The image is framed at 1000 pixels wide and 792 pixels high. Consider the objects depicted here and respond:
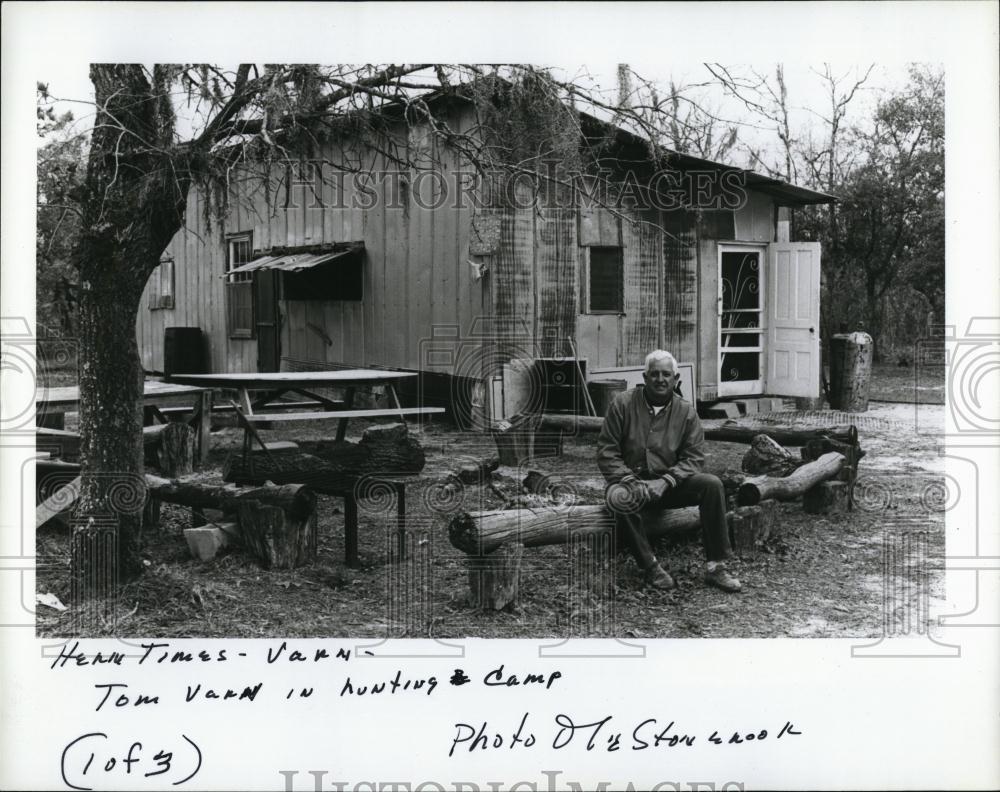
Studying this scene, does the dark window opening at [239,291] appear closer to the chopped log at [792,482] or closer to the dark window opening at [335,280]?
the dark window opening at [335,280]

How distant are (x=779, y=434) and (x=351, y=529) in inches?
166

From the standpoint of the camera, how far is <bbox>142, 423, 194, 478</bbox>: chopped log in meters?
8.67

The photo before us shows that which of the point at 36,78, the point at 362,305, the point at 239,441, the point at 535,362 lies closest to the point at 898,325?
the point at 535,362

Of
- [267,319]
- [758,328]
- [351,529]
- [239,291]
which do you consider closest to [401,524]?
[351,529]

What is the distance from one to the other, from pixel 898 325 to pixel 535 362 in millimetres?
3687

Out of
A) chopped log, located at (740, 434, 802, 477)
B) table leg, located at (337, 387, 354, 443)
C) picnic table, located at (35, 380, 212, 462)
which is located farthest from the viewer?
table leg, located at (337, 387, 354, 443)

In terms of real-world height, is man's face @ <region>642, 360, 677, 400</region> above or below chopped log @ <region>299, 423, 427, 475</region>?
above

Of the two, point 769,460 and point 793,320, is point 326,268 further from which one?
point 769,460

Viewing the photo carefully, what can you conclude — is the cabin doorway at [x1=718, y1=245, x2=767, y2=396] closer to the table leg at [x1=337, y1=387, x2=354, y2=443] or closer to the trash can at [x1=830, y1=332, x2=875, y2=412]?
the trash can at [x1=830, y1=332, x2=875, y2=412]

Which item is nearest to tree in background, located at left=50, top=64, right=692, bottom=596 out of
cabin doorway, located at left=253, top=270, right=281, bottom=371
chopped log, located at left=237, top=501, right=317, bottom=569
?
chopped log, located at left=237, top=501, right=317, bottom=569

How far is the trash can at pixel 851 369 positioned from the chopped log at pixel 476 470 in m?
4.57

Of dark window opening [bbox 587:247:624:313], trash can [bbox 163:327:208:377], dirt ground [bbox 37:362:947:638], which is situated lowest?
dirt ground [bbox 37:362:947:638]

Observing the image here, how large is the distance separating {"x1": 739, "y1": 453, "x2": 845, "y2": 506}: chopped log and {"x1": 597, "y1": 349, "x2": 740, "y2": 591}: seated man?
0.67 meters

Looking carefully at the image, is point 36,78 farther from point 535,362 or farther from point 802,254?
point 802,254
